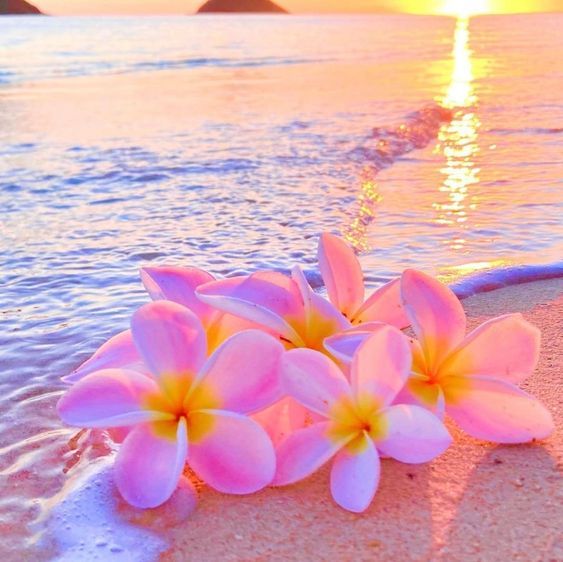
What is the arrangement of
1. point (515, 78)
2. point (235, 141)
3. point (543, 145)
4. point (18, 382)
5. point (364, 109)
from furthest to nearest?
point (515, 78) → point (364, 109) → point (235, 141) → point (543, 145) → point (18, 382)

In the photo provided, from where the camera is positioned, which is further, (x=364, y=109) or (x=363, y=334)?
(x=364, y=109)

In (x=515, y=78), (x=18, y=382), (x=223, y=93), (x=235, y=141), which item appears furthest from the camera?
(x=515, y=78)

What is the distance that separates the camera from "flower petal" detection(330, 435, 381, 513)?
58.5 inches

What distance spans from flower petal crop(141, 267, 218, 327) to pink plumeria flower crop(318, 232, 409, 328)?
0.26m

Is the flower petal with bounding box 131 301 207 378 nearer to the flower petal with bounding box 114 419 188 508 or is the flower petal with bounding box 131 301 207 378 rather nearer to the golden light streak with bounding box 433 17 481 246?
the flower petal with bounding box 114 419 188 508

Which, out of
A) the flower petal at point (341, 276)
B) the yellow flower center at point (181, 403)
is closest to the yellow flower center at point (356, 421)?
the yellow flower center at point (181, 403)

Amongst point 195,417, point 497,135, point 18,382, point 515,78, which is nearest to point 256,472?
point 195,417

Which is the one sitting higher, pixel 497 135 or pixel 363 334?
pixel 363 334

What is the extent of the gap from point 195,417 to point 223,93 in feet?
39.3

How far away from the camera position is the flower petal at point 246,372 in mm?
1524

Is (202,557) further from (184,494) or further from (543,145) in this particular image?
(543,145)

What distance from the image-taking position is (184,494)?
1631 mm

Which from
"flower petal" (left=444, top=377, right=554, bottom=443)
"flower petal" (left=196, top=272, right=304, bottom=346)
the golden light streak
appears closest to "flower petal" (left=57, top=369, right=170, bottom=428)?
"flower petal" (left=196, top=272, right=304, bottom=346)

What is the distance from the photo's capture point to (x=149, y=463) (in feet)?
4.98
